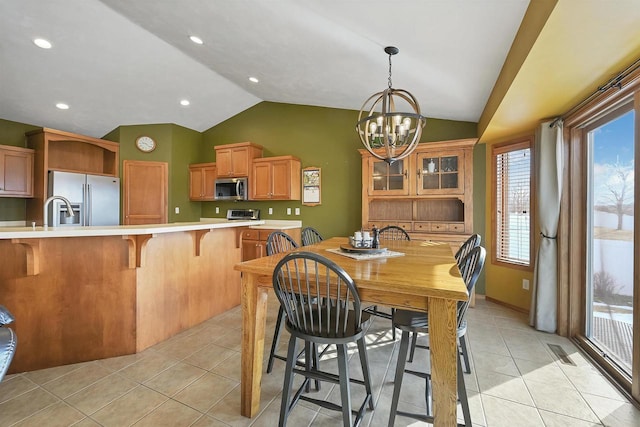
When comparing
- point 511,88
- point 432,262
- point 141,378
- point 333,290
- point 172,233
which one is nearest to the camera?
point 333,290

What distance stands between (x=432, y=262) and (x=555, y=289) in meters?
1.90

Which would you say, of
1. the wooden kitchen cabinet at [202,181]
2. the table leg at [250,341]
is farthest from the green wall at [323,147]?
the table leg at [250,341]

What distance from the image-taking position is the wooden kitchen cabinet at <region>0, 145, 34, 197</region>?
4156mm

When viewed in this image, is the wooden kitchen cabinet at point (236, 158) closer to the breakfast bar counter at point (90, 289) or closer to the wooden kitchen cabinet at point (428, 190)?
the wooden kitchen cabinet at point (428, 190)

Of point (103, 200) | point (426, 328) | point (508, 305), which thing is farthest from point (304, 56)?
point (103, 200)

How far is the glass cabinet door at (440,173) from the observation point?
141 inches

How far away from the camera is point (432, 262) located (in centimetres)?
186

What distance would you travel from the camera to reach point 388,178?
3939mm

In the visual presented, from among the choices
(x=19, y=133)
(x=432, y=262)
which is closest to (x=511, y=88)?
(x=432, y=262)

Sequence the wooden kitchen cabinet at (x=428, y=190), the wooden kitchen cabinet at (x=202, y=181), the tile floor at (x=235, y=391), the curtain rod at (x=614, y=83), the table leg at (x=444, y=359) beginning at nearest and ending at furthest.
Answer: the table leg at (x=444, y=359) → the tile floor at (x=235, y=391) → the curtain rod at (x=614, y=83) → the wooden kitchen cabinet at (x=428, y=190) → the wooden kitchen cabinet at (x=202, y=181)

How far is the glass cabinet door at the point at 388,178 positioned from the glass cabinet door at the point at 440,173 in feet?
0.67

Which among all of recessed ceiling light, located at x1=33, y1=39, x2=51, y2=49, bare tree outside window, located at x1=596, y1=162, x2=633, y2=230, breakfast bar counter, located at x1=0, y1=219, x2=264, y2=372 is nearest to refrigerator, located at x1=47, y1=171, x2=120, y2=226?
recessed ceiling light, located at x1=33, y1=39, x2=51, y2=49

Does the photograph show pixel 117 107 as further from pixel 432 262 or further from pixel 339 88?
pixel 432 262

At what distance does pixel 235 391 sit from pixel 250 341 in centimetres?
51
